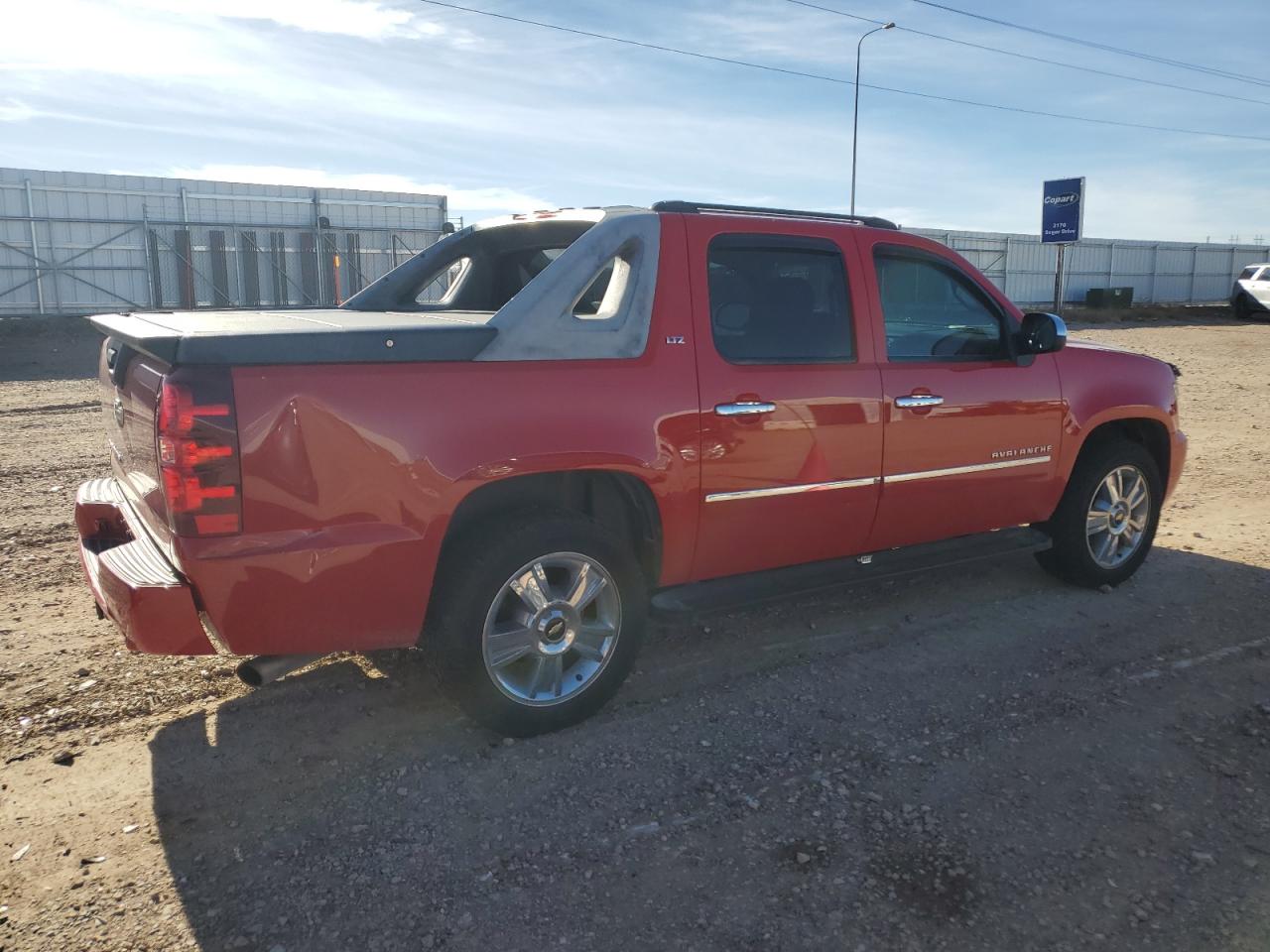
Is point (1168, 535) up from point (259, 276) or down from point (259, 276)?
down

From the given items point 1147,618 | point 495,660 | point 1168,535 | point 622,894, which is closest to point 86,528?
point 495,660

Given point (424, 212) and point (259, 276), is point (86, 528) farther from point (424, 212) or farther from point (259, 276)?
point (424, 212)

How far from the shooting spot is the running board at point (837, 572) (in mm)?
4180

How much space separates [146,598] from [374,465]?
31.5 inches

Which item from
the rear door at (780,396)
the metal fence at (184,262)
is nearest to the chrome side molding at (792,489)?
the rear door at (780,396)

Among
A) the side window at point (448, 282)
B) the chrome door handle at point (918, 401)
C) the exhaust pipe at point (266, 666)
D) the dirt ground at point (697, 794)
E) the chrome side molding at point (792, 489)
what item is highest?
the side window at point (448, 282)

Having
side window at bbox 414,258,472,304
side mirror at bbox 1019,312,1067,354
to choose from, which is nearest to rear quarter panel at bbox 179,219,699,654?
side window at bbox 414,258,472,304

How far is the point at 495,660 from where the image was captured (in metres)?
3.70

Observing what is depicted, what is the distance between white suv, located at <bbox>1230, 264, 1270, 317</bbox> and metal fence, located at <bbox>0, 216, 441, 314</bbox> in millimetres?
27805

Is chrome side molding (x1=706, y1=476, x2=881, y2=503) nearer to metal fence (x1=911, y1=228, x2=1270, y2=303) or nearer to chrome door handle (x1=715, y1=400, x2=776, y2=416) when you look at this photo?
chrome door handle (x1=715, y1=400, x2=776, y2=416)

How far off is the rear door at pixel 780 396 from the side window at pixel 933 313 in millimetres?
221

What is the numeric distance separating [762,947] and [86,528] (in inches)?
118

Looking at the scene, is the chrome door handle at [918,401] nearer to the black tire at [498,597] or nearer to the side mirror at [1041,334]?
the side mirror at [1041,334]

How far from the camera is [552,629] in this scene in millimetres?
3801
